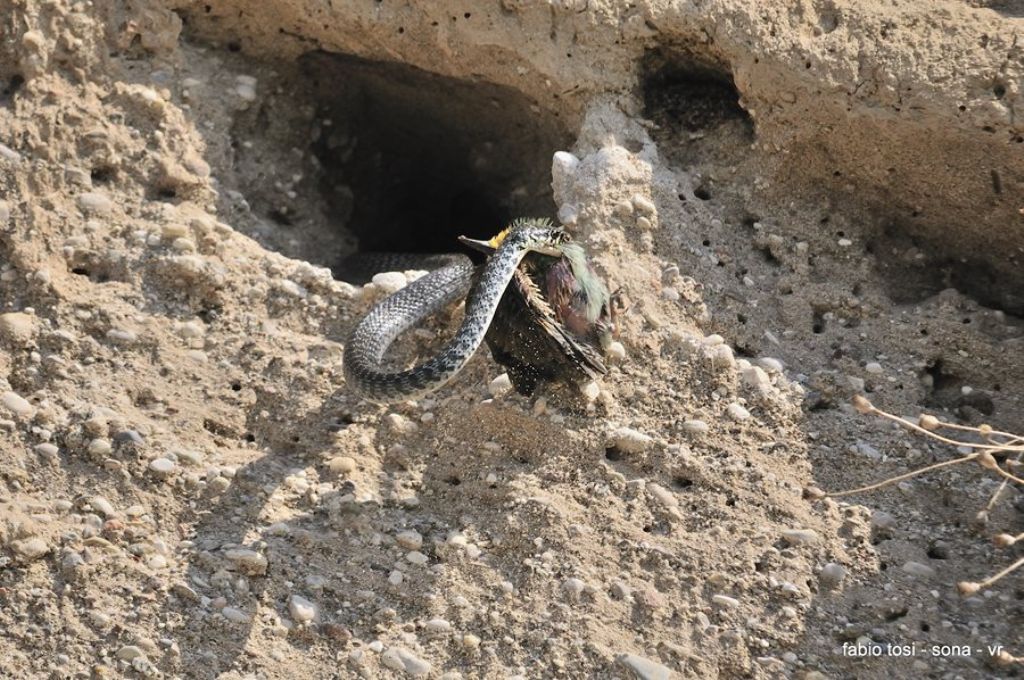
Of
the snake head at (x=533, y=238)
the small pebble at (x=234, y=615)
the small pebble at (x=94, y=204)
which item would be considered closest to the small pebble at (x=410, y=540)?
the small pebble at (x=234, y=615)

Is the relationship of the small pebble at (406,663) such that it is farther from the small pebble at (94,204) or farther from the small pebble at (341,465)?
the small pebble at (94,204)

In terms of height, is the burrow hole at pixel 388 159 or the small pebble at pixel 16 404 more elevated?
the burrow hole at pixel 388 159

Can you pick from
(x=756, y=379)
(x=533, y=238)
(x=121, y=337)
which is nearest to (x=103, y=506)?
(x=121, y=337)

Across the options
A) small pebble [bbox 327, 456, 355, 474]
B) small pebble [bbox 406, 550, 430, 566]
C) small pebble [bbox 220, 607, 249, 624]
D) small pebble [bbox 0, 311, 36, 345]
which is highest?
small pebble [bbox 327, 456, 355, 474]

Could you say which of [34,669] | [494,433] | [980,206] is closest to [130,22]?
[494,433]

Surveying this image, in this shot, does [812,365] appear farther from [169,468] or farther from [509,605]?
[169,468]

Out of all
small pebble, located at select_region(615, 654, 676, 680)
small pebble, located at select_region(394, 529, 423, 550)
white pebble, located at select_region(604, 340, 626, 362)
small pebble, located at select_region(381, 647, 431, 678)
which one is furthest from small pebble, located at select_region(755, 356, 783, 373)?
small pebble, located at select_region(381, 647, 431, 678)

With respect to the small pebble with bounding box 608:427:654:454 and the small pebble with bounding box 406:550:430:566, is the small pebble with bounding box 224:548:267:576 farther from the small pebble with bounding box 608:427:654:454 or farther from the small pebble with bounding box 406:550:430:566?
the small pebble with bounding box 608:427:654:454
